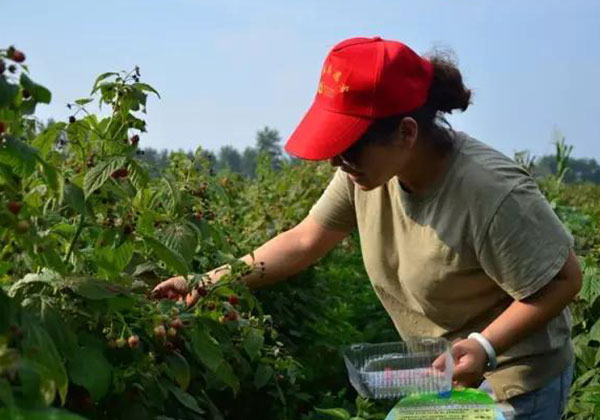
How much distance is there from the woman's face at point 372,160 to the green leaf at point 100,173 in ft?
2.34

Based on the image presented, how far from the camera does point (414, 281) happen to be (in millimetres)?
3129

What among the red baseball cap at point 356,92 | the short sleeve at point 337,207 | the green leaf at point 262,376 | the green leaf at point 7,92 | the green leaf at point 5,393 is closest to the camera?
the green leaf at point 5,393

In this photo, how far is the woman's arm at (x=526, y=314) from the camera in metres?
2.95

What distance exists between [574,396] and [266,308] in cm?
136

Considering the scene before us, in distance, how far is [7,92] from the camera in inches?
62.8

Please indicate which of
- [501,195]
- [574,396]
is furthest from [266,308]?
[501,195]

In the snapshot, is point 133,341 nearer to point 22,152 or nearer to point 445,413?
point 22,152

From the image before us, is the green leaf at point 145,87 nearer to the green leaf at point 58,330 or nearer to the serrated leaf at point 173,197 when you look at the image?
the serrated leaf at point 173,197

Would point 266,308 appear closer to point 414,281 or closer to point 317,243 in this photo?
point 317,243

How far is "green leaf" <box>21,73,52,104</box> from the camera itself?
1679 millimetres

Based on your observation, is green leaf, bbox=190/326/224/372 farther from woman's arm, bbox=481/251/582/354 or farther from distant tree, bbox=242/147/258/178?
distant tree, bbox=242/147/258/178

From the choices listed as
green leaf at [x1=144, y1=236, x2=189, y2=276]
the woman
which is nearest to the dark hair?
the woman

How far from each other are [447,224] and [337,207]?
0.46 meters

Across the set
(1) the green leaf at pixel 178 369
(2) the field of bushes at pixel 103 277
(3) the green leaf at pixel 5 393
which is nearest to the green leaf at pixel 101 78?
(2) the field of bushes at pixel 103 277
